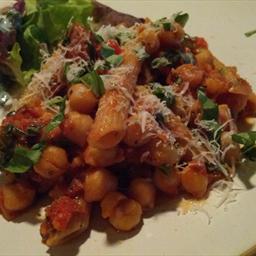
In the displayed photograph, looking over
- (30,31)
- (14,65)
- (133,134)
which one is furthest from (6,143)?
(30,31)

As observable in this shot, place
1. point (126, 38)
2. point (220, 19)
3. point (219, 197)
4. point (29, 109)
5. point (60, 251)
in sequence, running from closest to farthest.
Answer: point (60, 251) → point (219, 197) → point (29, 109) → point (126, 38) → point (220, 19)

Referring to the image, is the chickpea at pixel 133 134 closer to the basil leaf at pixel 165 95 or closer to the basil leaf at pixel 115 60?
the basil leaf at pixel 165 95

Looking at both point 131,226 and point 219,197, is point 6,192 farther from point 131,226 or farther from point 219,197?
point 219,197

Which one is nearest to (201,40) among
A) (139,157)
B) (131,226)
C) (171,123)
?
(171,123)

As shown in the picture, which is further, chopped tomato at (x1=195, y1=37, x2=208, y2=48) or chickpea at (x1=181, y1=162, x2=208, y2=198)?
chopped tomato at (x1=195, y1=37, x2=208, y2=48)

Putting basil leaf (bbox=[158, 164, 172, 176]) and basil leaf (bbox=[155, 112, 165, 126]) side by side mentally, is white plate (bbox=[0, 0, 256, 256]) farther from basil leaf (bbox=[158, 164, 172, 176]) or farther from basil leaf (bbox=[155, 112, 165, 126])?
basil leaf (bbox=[155, 112, 165, 126])

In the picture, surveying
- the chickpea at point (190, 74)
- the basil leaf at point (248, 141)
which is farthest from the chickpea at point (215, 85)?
the basil leaf at point (248, 141)

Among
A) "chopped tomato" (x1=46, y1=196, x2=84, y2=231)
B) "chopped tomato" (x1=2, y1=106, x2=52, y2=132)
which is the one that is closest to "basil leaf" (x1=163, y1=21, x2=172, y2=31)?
"chopped tomato" (x1=2, y1=106, x2=52, y2=132)
